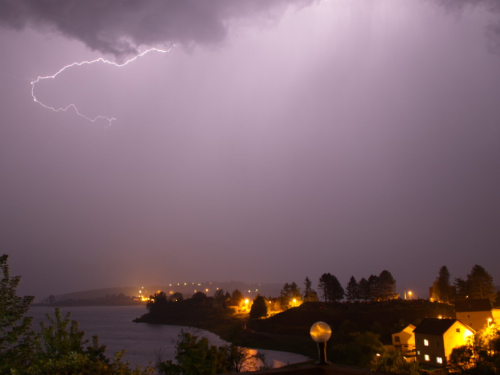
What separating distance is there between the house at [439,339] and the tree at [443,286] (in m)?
32.0

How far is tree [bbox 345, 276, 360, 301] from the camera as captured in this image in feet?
219

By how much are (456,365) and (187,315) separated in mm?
86970

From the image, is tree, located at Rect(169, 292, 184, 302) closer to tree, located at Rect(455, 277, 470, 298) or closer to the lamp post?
tree, located at Rect(455, 277, 470, 298)

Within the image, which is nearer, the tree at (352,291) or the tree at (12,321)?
the tree at (12,321)

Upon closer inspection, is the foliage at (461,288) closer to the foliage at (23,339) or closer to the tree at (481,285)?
the tree at (481,285)

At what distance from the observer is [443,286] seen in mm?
59531

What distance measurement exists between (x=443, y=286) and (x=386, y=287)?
9.58 metres

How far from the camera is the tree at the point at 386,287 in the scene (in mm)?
65812

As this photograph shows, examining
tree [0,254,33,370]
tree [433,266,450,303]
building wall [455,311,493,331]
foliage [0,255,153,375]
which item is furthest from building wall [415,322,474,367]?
tree [433,266,450,303]

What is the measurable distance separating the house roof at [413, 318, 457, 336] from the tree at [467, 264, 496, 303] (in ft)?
88.0

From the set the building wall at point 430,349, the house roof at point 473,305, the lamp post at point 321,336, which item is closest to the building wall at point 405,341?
the building wall at point 430,349

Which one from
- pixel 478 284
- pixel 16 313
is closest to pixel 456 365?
pixel 16 313

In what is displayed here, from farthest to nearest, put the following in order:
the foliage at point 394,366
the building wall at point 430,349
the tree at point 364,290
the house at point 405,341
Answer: the tree at point 364,290 < the house at point 405,341 < the building wall at point 430,349 < the foliage at point 394,366

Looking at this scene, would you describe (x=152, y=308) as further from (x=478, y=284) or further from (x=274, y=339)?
(x=478, y=284)
